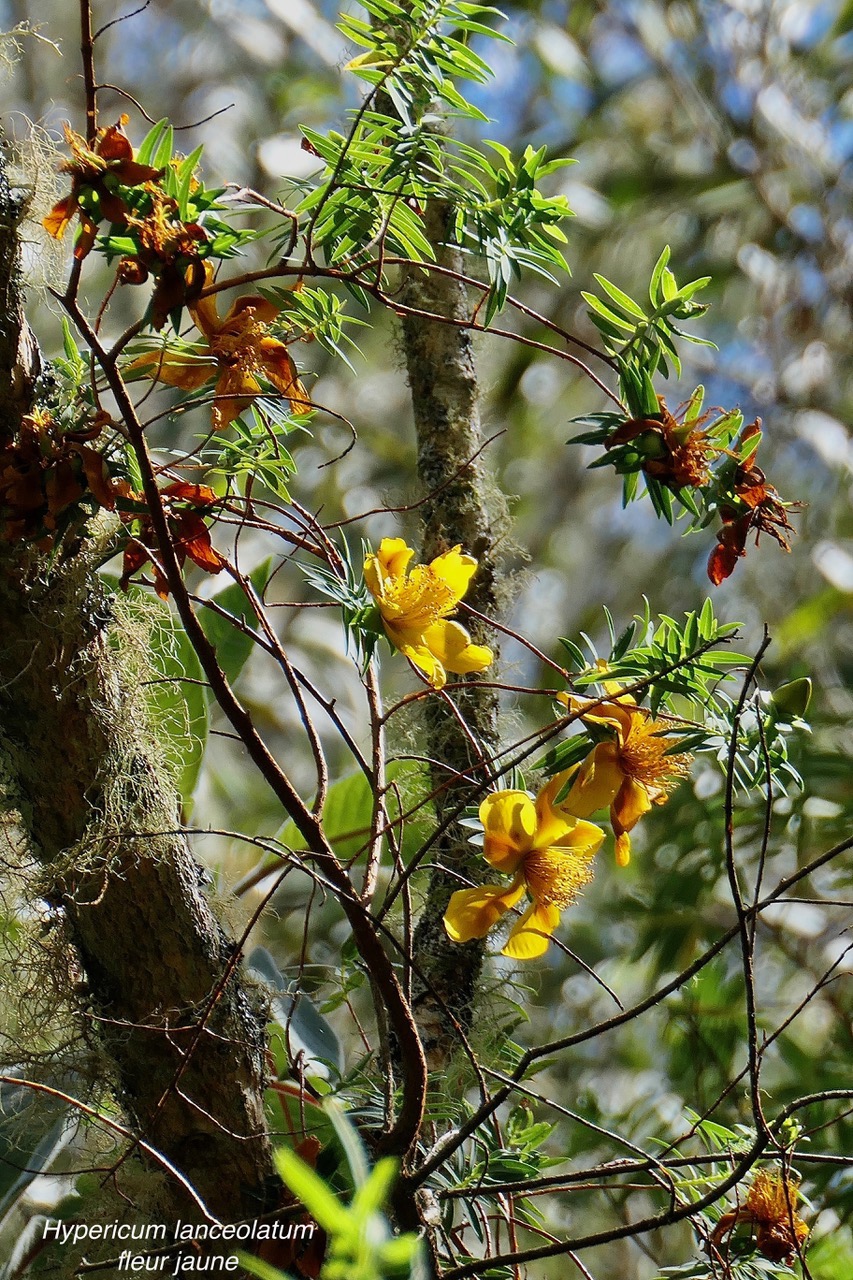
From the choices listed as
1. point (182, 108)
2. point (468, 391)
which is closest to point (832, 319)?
point (182, 108)

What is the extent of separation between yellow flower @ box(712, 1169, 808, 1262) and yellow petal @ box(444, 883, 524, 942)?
215 mm

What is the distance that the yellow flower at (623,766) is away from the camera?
2.08 feet

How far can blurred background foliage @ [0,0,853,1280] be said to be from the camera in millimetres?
2432

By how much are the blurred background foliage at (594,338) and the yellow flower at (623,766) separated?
134 cm

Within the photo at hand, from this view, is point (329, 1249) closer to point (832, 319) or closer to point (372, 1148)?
point (372, 1148)

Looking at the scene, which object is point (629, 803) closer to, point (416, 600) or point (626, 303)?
point (416, 600)

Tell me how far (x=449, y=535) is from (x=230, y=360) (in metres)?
0.27

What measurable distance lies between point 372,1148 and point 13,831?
35cm

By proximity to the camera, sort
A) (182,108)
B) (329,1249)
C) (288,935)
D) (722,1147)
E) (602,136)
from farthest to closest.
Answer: (182,108) < (602,136) < (288,935) < (722,1147) < (329,1249)

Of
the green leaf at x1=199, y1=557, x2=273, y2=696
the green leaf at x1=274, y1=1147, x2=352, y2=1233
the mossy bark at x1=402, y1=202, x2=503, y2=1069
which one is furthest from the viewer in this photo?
the green leaf at x1=199, y1=557, x2=273, y2=696

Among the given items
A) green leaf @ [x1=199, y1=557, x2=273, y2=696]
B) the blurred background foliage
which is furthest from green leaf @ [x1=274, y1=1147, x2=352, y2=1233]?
the blurred background foliage

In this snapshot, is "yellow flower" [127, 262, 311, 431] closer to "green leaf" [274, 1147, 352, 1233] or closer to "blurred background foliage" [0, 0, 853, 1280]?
"green leaf" [274, 1147, 352, 1233]

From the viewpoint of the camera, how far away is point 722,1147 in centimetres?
76

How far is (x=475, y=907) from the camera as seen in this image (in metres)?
0.64
